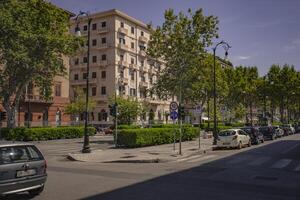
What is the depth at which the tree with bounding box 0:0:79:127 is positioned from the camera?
33938 mm

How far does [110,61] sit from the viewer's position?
70.3m

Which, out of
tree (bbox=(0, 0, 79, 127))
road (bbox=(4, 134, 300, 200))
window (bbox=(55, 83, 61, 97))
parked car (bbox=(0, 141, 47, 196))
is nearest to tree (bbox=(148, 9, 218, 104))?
tree (bbox=(0, 0, 79, 127))

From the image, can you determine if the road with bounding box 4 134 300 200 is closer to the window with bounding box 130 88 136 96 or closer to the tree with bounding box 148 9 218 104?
the tree with bounding box 148 9 218 104

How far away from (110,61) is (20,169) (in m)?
61.6

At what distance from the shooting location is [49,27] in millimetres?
36906

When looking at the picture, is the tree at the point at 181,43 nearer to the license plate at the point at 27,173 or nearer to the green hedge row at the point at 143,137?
the green hedge row at the point at 143,137

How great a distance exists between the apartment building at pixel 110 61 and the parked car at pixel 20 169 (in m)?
58.0

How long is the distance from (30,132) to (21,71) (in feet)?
18.4

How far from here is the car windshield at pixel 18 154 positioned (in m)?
9.34

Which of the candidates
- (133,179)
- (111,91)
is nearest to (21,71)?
(133,179)

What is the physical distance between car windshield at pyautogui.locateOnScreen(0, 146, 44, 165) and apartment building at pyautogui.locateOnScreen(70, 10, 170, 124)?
5783cm

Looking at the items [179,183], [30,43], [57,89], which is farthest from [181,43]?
[179,183]

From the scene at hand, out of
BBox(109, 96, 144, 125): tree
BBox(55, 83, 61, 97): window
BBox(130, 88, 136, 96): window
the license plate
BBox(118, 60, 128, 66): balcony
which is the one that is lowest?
the license plate

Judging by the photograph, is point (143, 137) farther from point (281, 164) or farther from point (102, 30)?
point (102, 30)
